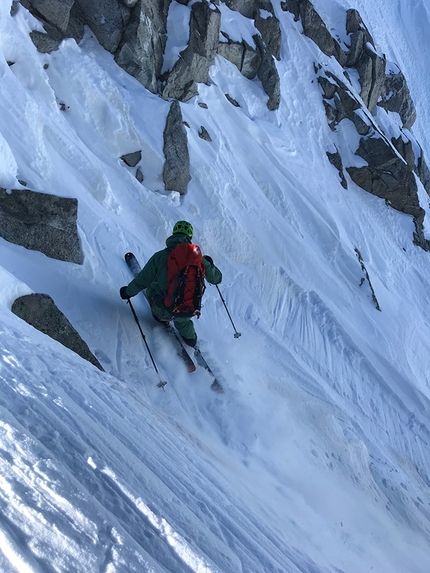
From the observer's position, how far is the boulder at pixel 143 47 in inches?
455

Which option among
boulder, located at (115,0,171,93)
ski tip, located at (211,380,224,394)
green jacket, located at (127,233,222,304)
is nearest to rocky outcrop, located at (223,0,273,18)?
boulder, located at (115,0,171,93)

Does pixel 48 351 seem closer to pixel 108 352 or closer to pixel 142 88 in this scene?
pixel 108 352

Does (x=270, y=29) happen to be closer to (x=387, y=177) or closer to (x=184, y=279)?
(x=387, y=177)

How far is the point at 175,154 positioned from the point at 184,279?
19.3 feet

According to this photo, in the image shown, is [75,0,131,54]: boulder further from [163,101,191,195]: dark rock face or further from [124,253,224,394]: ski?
[124,253,224,394]: ski

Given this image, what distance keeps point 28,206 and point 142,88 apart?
671 cm

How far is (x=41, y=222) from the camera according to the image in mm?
6199

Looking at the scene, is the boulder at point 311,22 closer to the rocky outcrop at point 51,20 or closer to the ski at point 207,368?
the rocky outcrop at point 51,20

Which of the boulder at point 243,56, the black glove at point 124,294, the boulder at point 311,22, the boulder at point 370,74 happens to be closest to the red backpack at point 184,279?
the black glove at point 124,294

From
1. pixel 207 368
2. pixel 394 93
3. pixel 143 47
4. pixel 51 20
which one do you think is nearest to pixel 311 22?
pixel 394 93

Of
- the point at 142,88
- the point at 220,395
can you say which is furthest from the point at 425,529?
the point at 142,88

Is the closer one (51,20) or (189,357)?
(189,357)

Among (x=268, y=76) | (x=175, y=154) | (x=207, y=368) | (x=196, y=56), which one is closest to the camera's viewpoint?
(x=207, y=368)

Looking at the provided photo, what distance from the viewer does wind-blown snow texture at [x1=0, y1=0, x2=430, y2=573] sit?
114 inches
